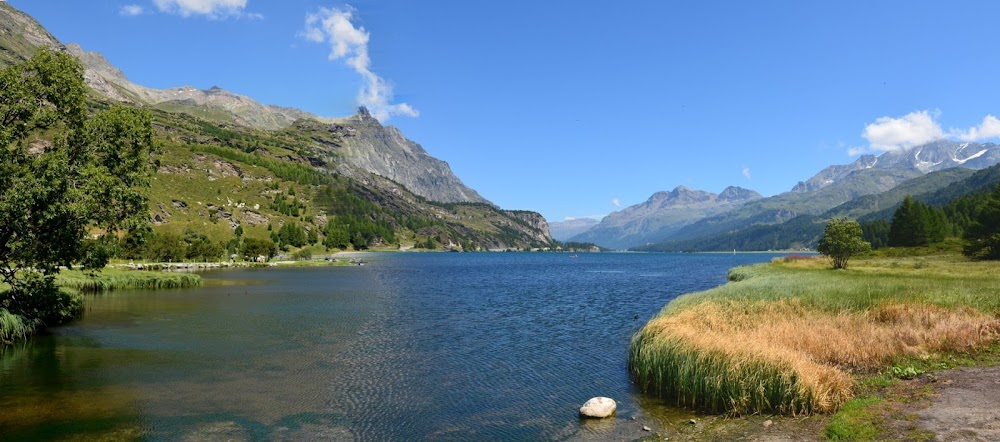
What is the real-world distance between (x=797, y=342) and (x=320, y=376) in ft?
86.0

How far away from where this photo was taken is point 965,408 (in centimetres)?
1723

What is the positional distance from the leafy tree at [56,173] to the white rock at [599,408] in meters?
33.7

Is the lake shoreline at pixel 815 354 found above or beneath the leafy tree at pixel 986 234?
beneath

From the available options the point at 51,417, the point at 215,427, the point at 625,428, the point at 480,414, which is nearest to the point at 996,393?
the point at 625,428

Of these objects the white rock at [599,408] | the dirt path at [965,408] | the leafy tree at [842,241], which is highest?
the leafy tree at [842,241]

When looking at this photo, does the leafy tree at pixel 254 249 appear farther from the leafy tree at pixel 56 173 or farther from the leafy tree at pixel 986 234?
the leafy tree at pixel 986 234

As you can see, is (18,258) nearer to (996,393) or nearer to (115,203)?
(115,203)

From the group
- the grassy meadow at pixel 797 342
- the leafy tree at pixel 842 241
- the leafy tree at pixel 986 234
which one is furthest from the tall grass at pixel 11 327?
the leafy tree at pixel 986 234

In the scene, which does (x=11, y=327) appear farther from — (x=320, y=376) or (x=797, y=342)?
(x=797, y=342)

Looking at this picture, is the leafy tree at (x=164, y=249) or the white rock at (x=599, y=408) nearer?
the white rock at (x=599, y=408)

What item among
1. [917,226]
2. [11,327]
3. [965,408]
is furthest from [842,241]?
[11,327]

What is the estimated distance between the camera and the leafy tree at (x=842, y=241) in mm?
89250

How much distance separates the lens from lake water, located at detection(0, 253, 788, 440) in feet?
67.7

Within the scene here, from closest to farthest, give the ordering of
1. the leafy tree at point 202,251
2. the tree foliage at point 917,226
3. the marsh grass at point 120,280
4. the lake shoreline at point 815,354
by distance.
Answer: the lake shoreline at point 815,354
the marsh grass at point 120,280
the leafy tree at point 202,251
the tree foliage at point 917,226
